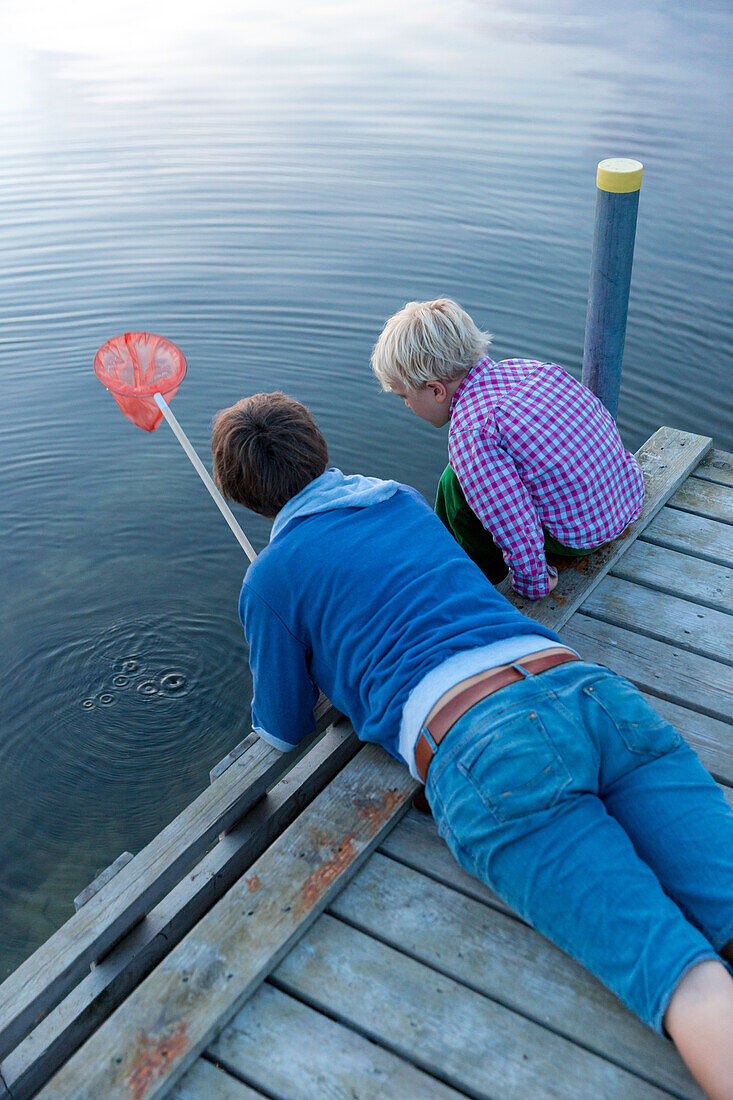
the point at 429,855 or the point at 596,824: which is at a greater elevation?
the point at 596,824

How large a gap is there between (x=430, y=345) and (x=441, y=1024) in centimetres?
156

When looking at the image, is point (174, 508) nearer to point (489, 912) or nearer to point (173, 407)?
point (173, 407)

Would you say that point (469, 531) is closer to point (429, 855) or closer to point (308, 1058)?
point (429, 855)

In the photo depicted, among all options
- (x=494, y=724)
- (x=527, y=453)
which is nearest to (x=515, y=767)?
(x=494, y=724)

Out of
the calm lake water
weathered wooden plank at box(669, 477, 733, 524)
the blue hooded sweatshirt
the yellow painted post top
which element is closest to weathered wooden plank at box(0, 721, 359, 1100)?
the blue hooded sweatshirt

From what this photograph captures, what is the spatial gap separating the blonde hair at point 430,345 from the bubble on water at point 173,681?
6.17 feet

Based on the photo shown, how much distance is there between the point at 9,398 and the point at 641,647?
15.1ft

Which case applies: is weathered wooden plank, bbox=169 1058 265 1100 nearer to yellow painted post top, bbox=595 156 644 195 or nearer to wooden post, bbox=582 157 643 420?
wooden post, bbox=582 157 643 420

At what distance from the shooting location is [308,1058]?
162cm

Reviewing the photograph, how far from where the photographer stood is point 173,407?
18.8ft

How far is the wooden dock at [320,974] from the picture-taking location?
159 centimetres

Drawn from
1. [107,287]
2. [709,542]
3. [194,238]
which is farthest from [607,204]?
[194,238]

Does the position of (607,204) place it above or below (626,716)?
above

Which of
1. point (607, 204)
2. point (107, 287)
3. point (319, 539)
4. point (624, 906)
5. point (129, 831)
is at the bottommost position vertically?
point (129, 831)
